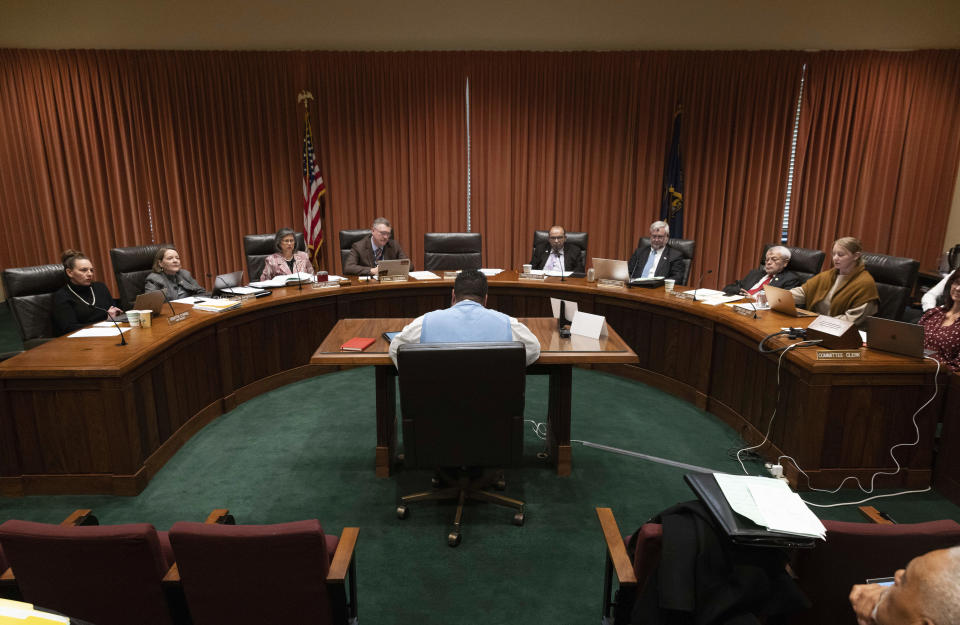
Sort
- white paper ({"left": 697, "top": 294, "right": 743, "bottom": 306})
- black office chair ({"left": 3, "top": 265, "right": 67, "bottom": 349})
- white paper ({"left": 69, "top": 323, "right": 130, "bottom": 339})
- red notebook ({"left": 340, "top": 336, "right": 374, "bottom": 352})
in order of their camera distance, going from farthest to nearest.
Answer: white paper ({"left": 697, "top": 294, "right": 743, "bottom": 306}) → black office chair ({"left": 3, "top": 265, "right": 67, "bottom": 349}) → white paper ({"left": 69, "top": 323, "right": 130, "bottom": 339}) → red notebook ({"left": 340, "top": 336, "right": 374, "bottom": 352})

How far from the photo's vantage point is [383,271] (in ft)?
15.2

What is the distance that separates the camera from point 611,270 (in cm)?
454

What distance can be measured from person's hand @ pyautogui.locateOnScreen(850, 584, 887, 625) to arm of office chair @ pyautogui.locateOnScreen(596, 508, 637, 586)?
569mm

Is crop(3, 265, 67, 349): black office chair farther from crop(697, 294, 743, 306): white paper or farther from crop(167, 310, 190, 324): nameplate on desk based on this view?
crop(697, 294, 743, 306): white paper

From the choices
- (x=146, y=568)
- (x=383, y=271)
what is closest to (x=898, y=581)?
(x=146, y=568)

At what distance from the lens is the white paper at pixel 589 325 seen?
9.95 ft

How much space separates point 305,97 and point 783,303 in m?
5.29

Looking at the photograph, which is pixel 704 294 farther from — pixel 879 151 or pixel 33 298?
pixel 33 298

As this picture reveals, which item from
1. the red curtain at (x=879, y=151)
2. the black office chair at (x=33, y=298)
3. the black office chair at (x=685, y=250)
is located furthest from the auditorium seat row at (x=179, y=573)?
the red curtain at (x=879, y=151)

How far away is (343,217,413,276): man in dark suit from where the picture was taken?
4963mm

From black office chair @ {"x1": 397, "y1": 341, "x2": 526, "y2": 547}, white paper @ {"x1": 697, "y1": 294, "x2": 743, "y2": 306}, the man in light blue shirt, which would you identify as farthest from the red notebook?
white paper @ {"x1": 697, "y1": 294, "x2": 743, "y2": 306}

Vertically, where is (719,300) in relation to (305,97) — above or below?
below

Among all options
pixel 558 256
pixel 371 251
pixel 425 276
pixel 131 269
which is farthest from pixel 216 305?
pixel 558 256

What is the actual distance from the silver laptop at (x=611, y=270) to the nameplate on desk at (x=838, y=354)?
184cm
